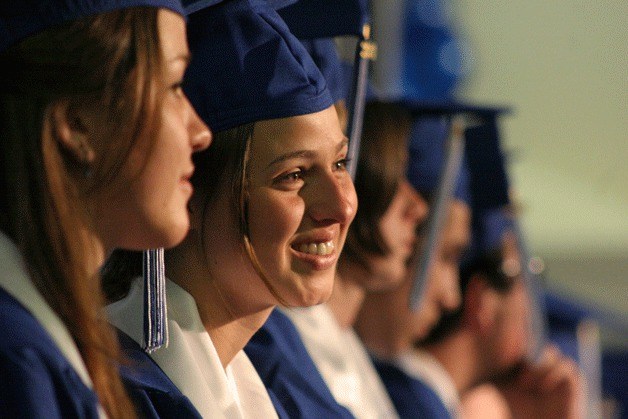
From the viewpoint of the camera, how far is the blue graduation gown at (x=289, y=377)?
1381 mm

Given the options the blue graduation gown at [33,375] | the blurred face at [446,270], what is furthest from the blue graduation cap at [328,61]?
the blurred face at [446,270]

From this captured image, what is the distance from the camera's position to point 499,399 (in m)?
2.83

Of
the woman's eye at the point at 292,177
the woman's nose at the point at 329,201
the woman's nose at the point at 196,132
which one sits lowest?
the woman's nose at the point at 329,201

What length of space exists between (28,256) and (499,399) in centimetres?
203

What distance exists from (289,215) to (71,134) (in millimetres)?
292

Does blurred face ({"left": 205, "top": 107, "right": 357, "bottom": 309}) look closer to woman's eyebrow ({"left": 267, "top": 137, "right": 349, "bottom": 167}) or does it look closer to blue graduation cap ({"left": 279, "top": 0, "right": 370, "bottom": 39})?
woman's eyebrow ({"left": 267, "top": 137, "right": 349, "bottom": 167})

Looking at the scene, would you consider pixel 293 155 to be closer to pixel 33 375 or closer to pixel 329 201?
pixel 329 201

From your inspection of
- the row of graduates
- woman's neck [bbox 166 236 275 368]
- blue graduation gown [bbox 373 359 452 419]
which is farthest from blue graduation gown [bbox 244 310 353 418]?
blue graduation gown [bbox 373 359 452 419]

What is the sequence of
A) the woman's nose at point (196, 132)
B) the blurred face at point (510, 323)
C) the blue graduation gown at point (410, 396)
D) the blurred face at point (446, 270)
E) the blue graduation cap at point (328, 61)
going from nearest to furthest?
the woman's nose at point (196, 132)
the blue graduation cap at point (328, 61)
the blue graduation gown at point (410, 396)
the blurred face at point (446, 270)
the blurred face at point (510, 323)

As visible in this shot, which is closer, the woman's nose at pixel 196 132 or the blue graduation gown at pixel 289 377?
the woman's nose at pixel 196 132

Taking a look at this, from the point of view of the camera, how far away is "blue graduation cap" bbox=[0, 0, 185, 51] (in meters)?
0.94

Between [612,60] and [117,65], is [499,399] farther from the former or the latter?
[612,60]

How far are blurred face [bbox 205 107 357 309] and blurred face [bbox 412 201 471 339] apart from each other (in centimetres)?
116

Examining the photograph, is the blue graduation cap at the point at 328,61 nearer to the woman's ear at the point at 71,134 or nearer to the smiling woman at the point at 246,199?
the smiling woman at the point at 246,199
